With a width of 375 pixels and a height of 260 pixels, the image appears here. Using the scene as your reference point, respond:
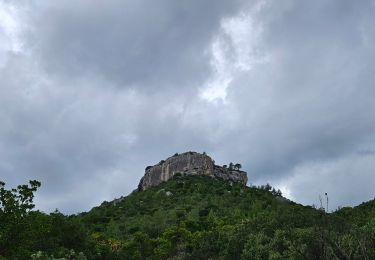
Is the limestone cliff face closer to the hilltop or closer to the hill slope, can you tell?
the hill slope

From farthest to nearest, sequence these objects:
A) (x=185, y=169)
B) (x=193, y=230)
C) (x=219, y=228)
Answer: (x=185, y=169) < (x=193, y=230) < (x=219, y=228)

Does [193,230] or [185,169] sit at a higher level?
[185,169]

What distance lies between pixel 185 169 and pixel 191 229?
59.1 metres

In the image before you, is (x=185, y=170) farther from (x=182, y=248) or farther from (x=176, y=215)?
(x=182, y=248)

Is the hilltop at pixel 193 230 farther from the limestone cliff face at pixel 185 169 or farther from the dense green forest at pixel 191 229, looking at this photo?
the limestone cliff face at pixel 185 169

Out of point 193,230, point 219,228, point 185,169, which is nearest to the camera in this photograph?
point 219,228

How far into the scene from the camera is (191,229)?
50656mm

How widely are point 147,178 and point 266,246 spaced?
8457 centimetres

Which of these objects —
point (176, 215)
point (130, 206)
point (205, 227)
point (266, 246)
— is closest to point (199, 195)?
point (130, 206)

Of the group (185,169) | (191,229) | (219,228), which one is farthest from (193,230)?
(185,169)

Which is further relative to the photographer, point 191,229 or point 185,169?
point 185,169

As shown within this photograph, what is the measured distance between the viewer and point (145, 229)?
52.8 m

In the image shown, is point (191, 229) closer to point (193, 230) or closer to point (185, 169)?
point (193, 230)

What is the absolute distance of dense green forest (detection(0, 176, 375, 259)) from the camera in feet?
64.1
